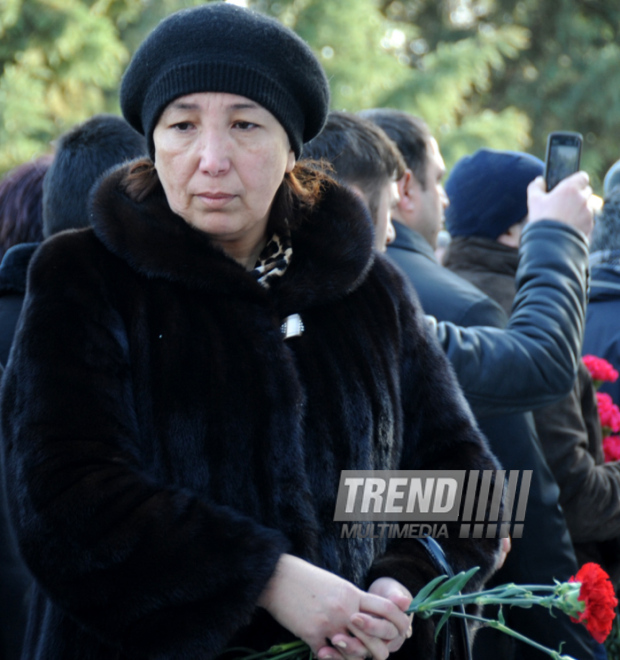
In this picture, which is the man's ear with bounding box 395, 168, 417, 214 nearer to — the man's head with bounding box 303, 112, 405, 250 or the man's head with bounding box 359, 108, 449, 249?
the man's head with bounding box 359, 108, 449, 249

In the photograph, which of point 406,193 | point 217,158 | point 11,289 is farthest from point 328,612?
point 406,193

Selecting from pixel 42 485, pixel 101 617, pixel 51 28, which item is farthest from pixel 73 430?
pixel 51 28

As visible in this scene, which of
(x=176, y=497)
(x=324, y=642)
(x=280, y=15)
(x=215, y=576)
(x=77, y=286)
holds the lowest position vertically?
(x=324, y=642)

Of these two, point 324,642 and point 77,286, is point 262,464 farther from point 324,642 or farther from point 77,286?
point 77,286

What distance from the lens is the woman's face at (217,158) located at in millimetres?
1746

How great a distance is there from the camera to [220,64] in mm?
1718

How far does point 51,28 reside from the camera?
402 inches

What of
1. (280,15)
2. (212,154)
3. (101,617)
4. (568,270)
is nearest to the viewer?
(101,617)

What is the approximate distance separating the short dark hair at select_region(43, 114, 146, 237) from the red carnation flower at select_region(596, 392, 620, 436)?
1.73 m

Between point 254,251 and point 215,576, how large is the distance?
0.73m

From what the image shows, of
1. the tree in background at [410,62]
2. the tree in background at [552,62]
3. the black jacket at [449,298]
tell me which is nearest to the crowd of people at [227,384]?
the black jacket at [449,298]

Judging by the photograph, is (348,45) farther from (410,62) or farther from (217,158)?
(217,158)

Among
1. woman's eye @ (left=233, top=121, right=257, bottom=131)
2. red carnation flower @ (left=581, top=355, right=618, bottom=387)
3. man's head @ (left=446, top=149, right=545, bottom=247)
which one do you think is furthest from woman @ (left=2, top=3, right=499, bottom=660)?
man's head @ (left=446, top=149, right=545, bottom=247)

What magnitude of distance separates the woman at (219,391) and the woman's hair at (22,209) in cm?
91
